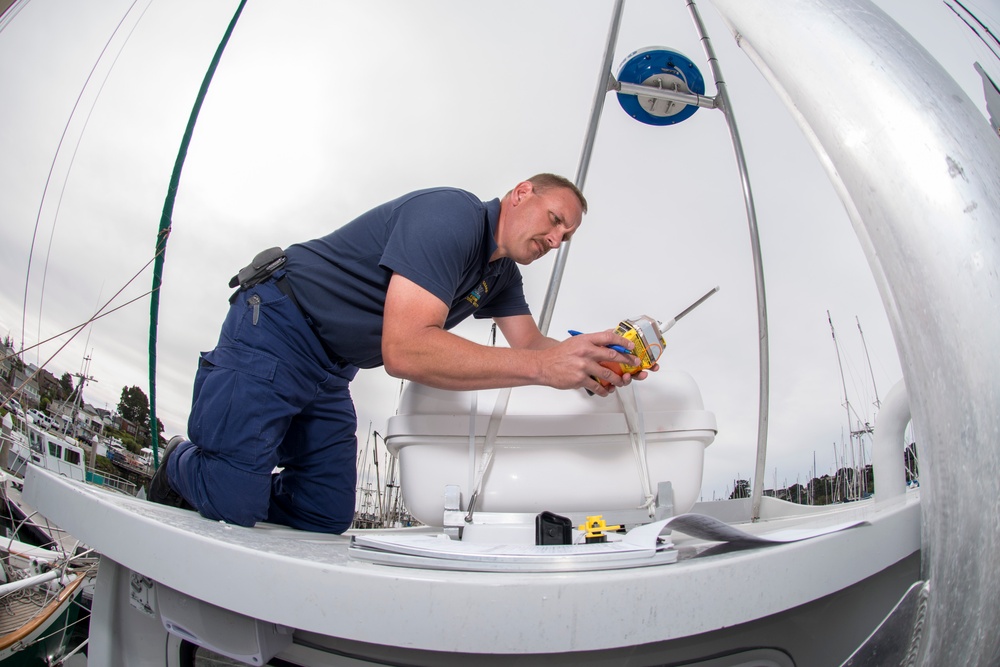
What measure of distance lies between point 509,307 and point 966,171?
878 mm

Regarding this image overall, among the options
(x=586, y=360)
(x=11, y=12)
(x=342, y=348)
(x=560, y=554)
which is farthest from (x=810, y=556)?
(x=11, y=12)

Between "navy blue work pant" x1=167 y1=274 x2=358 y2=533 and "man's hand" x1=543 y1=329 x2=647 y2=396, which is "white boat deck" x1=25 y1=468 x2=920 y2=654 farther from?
"navy blue work pant" x1=167 y1=274 x2=358 y2=533

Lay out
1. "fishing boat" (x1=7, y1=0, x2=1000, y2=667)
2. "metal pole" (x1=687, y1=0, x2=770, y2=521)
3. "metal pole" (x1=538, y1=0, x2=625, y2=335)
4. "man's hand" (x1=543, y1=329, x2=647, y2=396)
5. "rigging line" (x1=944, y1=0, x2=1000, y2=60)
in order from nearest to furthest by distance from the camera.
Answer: "fishing boat" (x1=7, y1=0, x2=1000, y2=667) → "rigging line" (x1=944, y1=0, x2=1000, y2=60) → "man's hand" (x1=543, y1=329, x2=647, y2=396) → "metal pole" (x1=538, y1=0, x2=625, y2=335) → "metal pole" (x1=687, y1=0, x2=770, y2=521)

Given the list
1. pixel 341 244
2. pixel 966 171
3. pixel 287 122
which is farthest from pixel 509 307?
pixel 966 171

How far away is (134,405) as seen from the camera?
3.03ft

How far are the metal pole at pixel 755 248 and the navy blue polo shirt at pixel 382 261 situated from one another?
2.75ft

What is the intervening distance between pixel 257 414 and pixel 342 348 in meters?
0.16

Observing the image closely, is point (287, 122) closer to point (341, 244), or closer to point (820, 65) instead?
point (341, 244)

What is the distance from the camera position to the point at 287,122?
1255 millimetres

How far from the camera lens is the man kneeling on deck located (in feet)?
2.03

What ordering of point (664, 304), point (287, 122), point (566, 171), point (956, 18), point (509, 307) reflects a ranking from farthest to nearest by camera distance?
point (566, 171)
point (664, 304)
point (287, 122)
point (509, 307)
point (956, 18)

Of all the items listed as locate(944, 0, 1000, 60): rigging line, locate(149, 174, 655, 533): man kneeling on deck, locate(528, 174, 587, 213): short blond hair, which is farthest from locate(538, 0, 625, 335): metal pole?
locate(944, 0, 1000, 60): rigging line

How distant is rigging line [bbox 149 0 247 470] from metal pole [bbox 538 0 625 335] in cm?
86

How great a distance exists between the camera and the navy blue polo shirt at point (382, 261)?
26.8 inches
